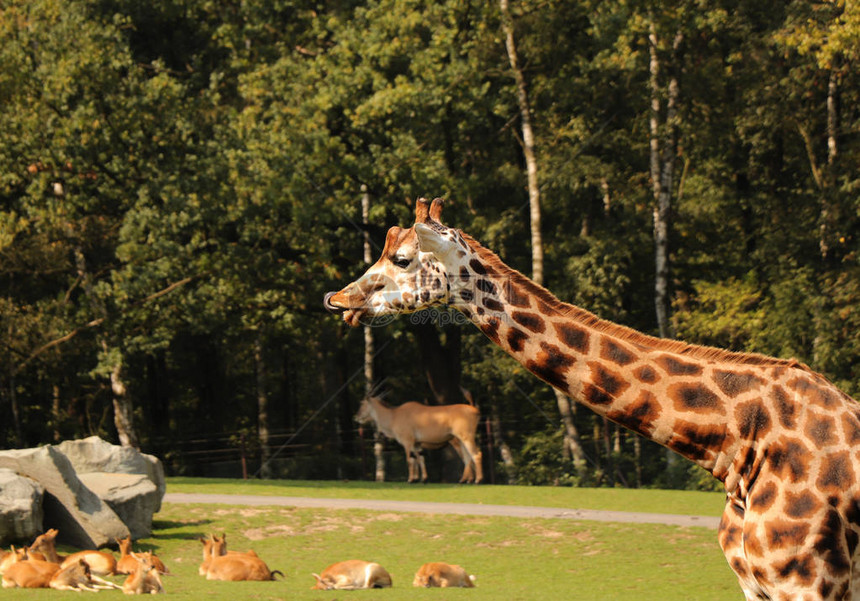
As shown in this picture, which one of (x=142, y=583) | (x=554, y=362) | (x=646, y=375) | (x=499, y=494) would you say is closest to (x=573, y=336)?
(x=554, y=362)

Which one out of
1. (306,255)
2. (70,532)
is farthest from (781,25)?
(70,532)

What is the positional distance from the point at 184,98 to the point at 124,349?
721 cm

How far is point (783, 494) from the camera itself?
6.45 meters

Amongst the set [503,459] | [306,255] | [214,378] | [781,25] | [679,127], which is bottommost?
[503,459]

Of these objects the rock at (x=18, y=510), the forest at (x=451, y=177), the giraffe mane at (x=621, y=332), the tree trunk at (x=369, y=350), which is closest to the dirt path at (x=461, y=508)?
the rock at (x=18, y=510)

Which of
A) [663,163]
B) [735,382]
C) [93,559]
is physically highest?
[663,163]

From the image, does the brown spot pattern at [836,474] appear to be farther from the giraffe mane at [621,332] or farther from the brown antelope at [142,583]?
the brown antelope at [142,583]

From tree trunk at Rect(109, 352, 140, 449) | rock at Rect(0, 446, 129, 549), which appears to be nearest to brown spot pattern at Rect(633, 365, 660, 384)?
rock at Rect(0, 446, 129, 549)

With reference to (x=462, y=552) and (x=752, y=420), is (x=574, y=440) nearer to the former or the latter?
(x=462, y=552)

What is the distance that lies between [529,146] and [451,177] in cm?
224

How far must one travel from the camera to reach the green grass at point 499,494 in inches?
802

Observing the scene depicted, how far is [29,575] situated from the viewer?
40.0ft

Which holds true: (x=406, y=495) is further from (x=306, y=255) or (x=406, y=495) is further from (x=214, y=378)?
(x=214, y=378)

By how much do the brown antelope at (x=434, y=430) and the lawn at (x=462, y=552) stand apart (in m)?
6.16
